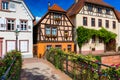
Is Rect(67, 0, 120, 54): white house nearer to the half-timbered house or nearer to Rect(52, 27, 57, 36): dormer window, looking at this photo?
the half-timbered house

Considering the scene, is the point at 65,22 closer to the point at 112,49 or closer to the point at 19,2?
the point at 19,2

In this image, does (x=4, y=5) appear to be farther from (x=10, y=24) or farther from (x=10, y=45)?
(x=10, y=45)

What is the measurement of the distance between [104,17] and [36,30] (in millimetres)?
14017

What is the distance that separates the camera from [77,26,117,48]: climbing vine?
26.0 m

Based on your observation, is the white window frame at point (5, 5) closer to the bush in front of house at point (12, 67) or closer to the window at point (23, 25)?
the window at point (23, 25)

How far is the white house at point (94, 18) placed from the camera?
86.8ft

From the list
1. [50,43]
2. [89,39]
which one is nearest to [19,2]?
[50,43]

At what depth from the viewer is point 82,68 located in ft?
30.6

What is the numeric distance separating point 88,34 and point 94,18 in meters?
3.62

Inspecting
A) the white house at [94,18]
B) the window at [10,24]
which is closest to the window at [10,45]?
the window at [10,24]

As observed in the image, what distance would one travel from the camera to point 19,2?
20.7 metres

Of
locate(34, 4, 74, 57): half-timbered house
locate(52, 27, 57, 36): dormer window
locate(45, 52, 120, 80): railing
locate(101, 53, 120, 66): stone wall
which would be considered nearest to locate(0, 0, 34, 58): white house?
locate(34, 4, 74, 57): half-timbered house

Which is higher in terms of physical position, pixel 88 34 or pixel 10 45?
pixel 88 34

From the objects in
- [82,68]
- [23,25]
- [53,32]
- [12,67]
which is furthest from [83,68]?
[53,32]
